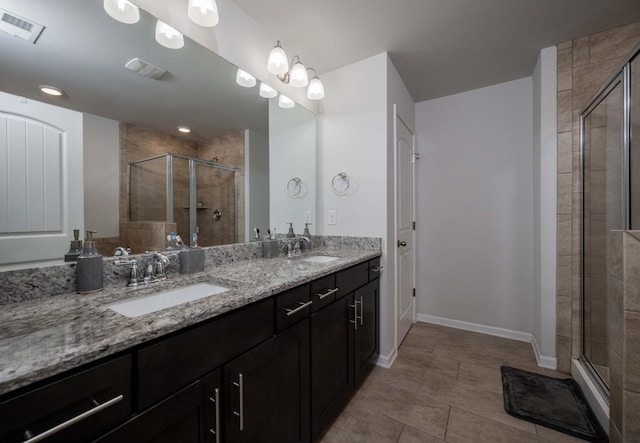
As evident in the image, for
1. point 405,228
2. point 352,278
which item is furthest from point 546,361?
point 352,278

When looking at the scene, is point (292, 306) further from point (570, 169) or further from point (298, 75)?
point (570, 169)

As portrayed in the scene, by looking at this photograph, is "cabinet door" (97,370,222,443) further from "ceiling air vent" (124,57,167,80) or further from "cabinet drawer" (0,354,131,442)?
"ceiling air vent" (124,57,167,80)

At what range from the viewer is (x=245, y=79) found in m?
1.71

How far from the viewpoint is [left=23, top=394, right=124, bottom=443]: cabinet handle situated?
0.48m

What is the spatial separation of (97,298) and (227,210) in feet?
2.72

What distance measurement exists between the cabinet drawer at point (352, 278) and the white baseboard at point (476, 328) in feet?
4.98

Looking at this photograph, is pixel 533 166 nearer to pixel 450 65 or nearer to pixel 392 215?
pixel 450 65

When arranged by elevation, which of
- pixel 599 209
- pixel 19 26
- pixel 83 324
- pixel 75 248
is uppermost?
pixel 19 26

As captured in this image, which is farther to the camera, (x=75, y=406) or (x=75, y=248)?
(x=75, y=248)

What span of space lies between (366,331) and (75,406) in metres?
1.59

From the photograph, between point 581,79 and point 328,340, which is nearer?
point 328,340

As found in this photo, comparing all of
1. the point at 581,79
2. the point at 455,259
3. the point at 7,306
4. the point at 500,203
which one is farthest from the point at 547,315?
the point at 7,306

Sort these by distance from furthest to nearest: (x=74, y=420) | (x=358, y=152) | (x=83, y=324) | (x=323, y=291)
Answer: (x=358, y=152) < (x=323, y=291) < (x=83, y=324) < (x=74, y=420)

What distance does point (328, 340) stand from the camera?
4.64ft
